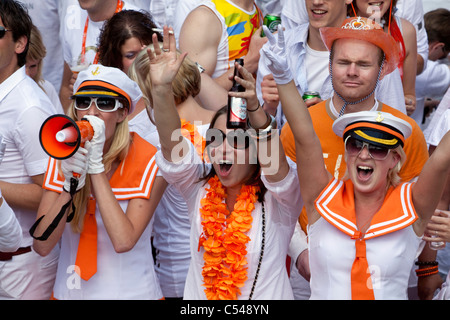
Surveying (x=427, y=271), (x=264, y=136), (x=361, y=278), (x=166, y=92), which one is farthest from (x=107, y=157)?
(x=427, y=271)

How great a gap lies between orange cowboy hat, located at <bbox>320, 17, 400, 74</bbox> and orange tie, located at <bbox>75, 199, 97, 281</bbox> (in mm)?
1471

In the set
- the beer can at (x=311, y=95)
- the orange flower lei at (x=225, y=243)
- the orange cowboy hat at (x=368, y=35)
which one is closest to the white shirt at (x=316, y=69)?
the beer can at (x=311, y=95)

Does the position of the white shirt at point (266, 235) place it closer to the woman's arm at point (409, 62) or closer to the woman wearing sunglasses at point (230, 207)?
the woman wearing sunglasses at point (230, 207)

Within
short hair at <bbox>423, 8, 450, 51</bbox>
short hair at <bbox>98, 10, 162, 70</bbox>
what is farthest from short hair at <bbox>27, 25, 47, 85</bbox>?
short hair at <bbox>423, 8, 450, 51</bbox>

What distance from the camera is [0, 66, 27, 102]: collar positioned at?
156 inches

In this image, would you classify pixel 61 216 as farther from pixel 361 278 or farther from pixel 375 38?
pixel 375 38

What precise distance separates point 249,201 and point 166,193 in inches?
38.5

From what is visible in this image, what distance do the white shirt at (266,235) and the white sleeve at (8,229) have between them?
2.28ft

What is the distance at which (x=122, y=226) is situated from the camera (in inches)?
138

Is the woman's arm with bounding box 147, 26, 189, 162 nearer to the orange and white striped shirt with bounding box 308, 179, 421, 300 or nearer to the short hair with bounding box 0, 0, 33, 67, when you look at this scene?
the orange and white striped shirt with bounding box 308, 179, 421, 300

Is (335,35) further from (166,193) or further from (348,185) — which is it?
(166,193)

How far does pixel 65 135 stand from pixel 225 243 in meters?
0.86

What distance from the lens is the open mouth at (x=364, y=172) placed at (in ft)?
10.5

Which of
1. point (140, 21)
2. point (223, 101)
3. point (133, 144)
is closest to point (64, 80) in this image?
point (140, 21)
